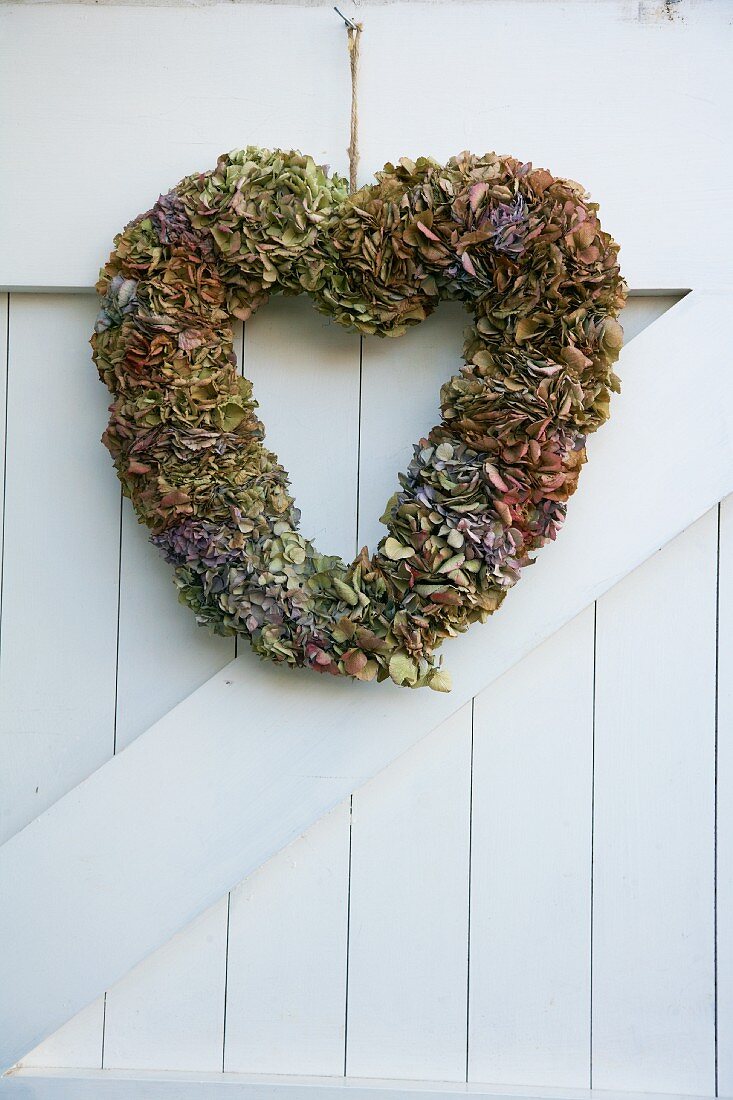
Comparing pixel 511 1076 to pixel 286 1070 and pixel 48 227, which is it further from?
pixel 48 227

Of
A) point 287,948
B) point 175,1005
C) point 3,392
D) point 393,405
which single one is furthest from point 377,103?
point 175,1005

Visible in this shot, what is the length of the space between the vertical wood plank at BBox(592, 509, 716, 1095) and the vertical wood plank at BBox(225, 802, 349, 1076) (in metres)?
0.37

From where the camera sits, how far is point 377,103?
50.9 inches

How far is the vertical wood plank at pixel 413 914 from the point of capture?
1327mm

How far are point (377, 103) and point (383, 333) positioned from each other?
0.33 m

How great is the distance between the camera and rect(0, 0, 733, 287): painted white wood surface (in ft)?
4.19

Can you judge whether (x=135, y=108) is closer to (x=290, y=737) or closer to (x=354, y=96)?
(x=354, y=96)

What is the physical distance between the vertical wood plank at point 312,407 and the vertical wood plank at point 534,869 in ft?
1.11

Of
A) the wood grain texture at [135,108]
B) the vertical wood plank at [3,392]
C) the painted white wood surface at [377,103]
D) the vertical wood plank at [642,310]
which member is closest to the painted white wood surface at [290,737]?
the vertical wood plank at [642,310]

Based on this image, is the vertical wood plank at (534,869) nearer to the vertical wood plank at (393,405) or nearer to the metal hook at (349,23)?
the vertical wood plank at (393,405)

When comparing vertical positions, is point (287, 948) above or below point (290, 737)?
below

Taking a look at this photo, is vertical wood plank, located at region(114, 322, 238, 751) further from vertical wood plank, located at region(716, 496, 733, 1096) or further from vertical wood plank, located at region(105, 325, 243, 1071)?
vertical wood plank, located at region(716, 496, 733, 1096)

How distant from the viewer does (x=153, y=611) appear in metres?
1.36

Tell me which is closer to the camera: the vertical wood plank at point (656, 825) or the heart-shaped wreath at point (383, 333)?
the heart-shaped wreath at point (383, 333)
